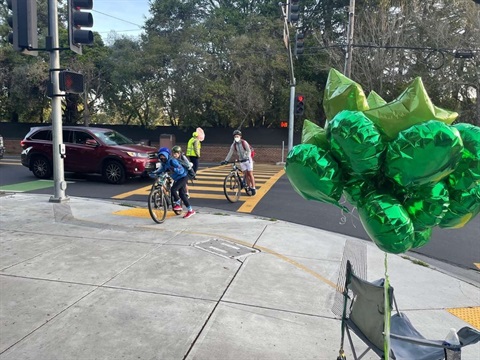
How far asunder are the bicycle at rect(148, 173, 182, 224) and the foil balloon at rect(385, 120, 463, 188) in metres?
5.93

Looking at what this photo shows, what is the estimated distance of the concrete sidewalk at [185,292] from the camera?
132 inches

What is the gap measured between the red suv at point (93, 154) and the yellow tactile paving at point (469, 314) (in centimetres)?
1000

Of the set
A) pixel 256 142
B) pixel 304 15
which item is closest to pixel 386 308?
pixel 256 142

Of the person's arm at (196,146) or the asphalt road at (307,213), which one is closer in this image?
the asphalt road at (307,213)

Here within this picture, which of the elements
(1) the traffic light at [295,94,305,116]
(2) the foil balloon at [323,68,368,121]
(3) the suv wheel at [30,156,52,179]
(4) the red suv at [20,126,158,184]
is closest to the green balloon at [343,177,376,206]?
(2) the foil balloon at [323,68,368,121]

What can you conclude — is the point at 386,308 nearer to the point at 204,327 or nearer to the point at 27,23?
the point at 204,327

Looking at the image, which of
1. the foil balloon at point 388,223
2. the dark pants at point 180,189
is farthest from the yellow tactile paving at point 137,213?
the foil balloon at point 388,223

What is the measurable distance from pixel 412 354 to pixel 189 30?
24191mm

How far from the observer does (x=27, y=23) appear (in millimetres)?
7688

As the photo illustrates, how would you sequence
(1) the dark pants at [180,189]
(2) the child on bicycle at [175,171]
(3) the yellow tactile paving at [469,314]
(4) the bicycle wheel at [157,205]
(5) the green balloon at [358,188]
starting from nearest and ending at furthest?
(5) the green balloon at [358,188] < (3) the yellow tactile paving at [469,314] < (4) the bicycle wheel at [157,205] < (2) the child on bicycle at [175,171] < (1) the dark pants at [180,189]

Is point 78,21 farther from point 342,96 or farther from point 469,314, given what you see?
point 469,314

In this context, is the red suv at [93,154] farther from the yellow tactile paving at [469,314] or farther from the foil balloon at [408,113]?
the foil balloon at [408,113]

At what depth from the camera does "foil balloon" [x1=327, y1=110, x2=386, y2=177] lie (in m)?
2.01

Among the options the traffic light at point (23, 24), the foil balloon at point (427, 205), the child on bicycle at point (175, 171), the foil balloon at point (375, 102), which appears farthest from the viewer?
the child on bicycle at point (175, 171)
